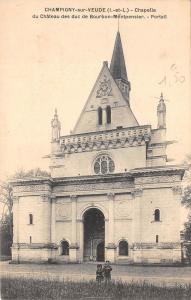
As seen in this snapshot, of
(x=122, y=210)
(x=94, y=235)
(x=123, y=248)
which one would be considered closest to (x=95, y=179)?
(x=122, y=210)

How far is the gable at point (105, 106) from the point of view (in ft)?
111

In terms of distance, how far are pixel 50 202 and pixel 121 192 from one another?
5439 mm

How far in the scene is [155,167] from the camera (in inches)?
1190

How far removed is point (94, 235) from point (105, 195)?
3.78 metres

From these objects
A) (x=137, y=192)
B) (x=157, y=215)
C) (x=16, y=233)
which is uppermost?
(x=137, y=192)

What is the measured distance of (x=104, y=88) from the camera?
35.0 meters

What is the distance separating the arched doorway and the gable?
20.8ft

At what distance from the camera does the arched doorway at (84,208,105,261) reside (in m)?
33.4

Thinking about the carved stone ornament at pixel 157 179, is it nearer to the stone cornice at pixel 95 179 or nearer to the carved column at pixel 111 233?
the stone cornice at pixel 95 179

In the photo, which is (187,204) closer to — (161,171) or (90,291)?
(161,171)

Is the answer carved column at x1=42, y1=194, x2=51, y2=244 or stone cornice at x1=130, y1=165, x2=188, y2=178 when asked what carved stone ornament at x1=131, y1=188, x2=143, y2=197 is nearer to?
stone cornice at x1=130, y1=165, x2=188, y2=178

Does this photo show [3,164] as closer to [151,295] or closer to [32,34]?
[32,34]

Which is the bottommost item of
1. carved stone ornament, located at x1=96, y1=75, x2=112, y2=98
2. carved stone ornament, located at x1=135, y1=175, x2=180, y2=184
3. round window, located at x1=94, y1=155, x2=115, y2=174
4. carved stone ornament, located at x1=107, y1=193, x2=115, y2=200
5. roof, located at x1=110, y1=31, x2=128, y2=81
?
carved stone ornament, located at x1=107, y1=193, x2=115, y2=200

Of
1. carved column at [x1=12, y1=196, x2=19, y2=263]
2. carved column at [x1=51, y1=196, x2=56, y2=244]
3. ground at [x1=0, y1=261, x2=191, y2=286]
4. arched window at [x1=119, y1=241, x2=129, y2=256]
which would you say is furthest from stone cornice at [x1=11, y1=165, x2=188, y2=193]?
ground at [x1=0, y1=261, x2=191, y2=286]
